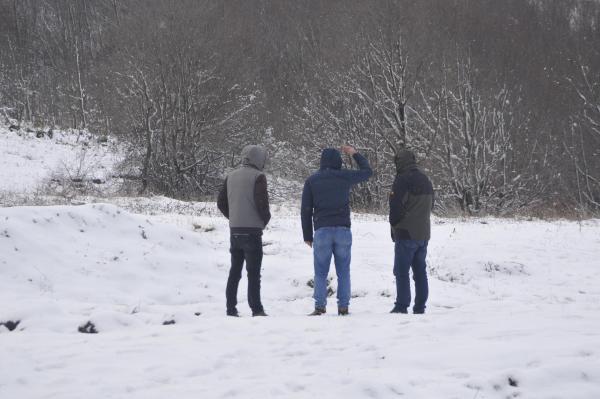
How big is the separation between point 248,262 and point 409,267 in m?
1.93

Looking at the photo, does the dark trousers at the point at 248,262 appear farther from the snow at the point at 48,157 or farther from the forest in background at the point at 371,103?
the snow at the point at 48,157

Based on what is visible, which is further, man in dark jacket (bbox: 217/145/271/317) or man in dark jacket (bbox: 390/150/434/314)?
man in dark jacket (bbox: 217/145/271/317)

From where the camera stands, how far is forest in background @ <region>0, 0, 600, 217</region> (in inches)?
947

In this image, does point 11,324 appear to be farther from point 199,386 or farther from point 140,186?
point 140,186

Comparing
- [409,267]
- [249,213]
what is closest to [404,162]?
[409,267]

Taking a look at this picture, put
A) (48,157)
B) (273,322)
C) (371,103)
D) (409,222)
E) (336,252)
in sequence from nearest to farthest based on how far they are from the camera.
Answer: (273,322), (409,222), (336,252), (371,103), (48,157)

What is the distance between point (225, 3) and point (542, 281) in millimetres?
29043

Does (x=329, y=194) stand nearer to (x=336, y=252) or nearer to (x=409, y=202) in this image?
(x=336, y=252)

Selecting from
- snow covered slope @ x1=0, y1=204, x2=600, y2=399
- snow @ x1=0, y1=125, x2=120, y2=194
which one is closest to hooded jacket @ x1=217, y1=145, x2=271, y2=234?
Result: snow covered slope @ x1=0, y1=204, x2=600, y2=399

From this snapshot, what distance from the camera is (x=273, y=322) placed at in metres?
6.04

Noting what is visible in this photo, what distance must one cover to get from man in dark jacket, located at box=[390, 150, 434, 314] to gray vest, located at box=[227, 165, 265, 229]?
1.64 metres

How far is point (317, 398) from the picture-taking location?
381 centimetres

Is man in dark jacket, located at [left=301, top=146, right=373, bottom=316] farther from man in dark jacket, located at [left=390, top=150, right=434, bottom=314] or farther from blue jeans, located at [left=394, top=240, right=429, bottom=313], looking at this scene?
blue jeans, located at [left=394, top=240, right=429, bottom=313]

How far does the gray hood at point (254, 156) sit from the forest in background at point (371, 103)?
1487cm
